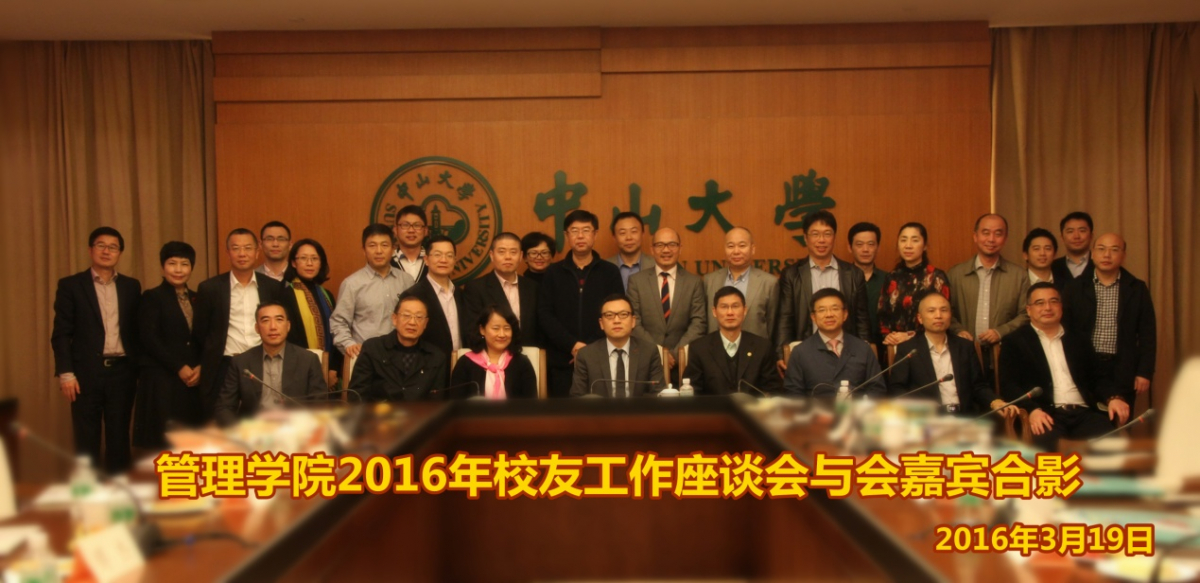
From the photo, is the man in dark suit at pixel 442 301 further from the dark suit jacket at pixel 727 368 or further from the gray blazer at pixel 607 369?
the dark suit jacket at pixel 727 368

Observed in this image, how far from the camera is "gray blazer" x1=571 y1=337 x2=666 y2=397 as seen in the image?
3.82m

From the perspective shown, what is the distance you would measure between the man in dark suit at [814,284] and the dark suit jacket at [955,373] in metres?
0.56

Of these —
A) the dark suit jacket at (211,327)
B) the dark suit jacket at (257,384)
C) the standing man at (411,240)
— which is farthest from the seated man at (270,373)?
the standing man at (411,240)

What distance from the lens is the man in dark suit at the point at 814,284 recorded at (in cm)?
436

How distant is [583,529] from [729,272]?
179 centimetres

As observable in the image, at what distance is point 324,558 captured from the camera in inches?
75.9

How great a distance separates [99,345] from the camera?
4266mm

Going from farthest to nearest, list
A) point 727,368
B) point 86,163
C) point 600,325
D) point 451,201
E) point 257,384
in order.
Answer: point 86,163, point 451,201, point 600,325, point 727,368, point 257,384

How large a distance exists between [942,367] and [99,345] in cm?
373

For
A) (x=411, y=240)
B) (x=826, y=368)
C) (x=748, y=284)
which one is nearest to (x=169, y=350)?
(x=411, y=240)

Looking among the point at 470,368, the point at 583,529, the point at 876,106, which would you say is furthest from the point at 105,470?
the point at 876,106

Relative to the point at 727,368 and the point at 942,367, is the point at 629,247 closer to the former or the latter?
the point at 727,368

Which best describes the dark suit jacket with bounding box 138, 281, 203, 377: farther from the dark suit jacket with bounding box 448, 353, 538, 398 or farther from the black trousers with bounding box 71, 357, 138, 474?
the dark suit jacket with bounding box 448, 353, 538, 398

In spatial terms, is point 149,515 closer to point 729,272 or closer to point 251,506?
point 251,506
